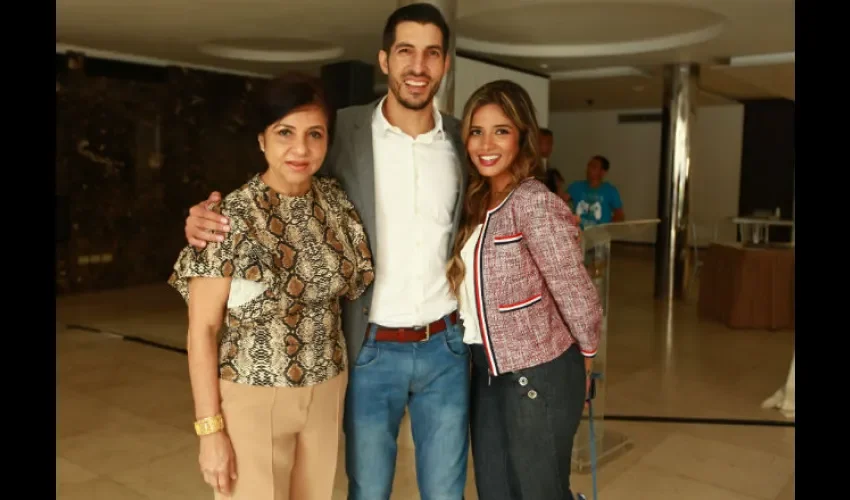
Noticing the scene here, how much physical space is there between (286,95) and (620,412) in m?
3.35

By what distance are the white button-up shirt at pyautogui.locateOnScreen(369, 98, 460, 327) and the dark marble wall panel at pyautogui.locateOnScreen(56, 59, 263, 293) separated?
22.4 ft

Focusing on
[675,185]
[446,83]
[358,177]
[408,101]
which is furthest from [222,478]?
[675,185]

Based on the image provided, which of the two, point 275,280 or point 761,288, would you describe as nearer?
point 275,280

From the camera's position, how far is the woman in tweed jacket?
1833 mm

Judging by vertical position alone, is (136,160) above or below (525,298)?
above

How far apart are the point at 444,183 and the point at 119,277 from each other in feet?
26.2

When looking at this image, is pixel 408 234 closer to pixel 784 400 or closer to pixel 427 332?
pixel 427 332

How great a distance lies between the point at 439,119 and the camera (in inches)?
81.4

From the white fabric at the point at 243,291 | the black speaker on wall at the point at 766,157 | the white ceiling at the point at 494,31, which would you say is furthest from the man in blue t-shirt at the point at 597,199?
the black speaker on wall at the point at 766,157

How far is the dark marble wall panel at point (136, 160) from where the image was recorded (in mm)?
8305

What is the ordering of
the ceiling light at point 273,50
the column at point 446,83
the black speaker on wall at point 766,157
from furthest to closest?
the black speaker on wall at point 766,157 → the ceiling light at point 273,50 → the column at point 446,83

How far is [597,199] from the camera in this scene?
6930 millimetres

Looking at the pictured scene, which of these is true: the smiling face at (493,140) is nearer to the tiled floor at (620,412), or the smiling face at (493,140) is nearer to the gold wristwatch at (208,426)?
the gold wristwatch at (208,426)
